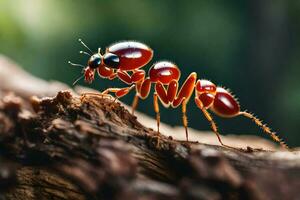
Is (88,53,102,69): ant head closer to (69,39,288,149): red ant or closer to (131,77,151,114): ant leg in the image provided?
(69,39,288,149): red ant

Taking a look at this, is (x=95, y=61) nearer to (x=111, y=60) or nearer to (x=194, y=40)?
(x=111, y=60)

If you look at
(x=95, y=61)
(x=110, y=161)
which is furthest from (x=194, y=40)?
(x=110, y=161)

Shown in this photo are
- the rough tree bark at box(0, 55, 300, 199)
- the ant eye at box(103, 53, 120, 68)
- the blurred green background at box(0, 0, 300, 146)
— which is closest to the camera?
the rough tree bark at box(0, 55, 300, 199)

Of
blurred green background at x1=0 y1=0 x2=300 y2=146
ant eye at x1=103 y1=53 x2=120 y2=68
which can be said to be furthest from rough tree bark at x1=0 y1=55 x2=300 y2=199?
blurred green background at x1=0 y1=0 x2=300 y2=146

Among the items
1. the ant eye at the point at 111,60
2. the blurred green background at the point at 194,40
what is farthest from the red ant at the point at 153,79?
the blurred green background at the point at 194,40

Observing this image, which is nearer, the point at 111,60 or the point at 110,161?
the point at 110,161

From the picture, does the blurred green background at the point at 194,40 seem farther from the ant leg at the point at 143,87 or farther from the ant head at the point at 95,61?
the ant head at the point at 95,61

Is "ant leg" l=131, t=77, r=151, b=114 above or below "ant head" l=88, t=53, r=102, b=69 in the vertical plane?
below
